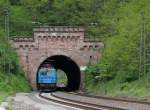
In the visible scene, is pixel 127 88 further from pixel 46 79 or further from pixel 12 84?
pixel 46 79

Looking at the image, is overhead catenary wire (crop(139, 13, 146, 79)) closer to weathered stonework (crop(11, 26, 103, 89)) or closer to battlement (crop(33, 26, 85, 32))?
weathered stonework (crop(11, 26, 103, 89))

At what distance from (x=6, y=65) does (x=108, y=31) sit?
12637 millimetres

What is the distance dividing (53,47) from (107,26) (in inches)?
310

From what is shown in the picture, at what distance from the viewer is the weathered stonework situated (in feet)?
221

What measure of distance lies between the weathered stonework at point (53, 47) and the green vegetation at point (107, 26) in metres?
2.41

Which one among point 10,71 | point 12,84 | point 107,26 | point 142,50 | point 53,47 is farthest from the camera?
point 53,47

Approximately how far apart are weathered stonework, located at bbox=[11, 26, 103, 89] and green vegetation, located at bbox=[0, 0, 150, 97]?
2408 mm

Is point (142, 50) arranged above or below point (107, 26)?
below

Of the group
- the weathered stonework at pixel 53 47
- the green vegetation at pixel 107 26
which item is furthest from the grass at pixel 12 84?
the green vegetation at pixel 107 26

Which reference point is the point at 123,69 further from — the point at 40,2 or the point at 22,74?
the point at 40,2

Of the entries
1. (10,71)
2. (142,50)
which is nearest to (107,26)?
(10,71)

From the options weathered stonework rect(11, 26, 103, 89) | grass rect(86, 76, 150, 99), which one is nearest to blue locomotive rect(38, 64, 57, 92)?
weathered stonework rect(11, 26, 103, 89)

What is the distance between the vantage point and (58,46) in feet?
224

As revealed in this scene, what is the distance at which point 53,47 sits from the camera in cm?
6844
